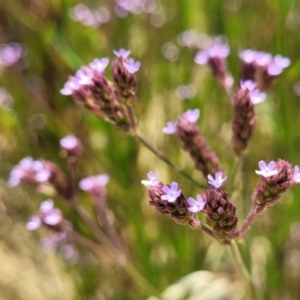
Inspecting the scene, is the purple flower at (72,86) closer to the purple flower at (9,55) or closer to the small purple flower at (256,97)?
the small purple flower at (256,97)

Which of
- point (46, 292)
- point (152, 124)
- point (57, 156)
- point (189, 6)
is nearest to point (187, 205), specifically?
point (189, 6)

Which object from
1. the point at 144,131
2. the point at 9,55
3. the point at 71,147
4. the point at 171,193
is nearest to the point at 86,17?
the point at 9,55

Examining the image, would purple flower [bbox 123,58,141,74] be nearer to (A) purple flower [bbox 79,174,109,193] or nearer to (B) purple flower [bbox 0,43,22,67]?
(A) purple flower [bbox 79,174,109,193]

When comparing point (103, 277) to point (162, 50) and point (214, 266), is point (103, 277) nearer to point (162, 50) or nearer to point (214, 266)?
point (214, 266)

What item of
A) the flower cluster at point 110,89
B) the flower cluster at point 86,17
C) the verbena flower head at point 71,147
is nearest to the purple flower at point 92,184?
the verbena flower head at point 71,147

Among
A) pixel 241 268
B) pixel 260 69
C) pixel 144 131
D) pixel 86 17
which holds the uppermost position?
pixel 86 17

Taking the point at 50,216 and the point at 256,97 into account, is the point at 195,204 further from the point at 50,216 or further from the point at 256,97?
the point at 50,216
